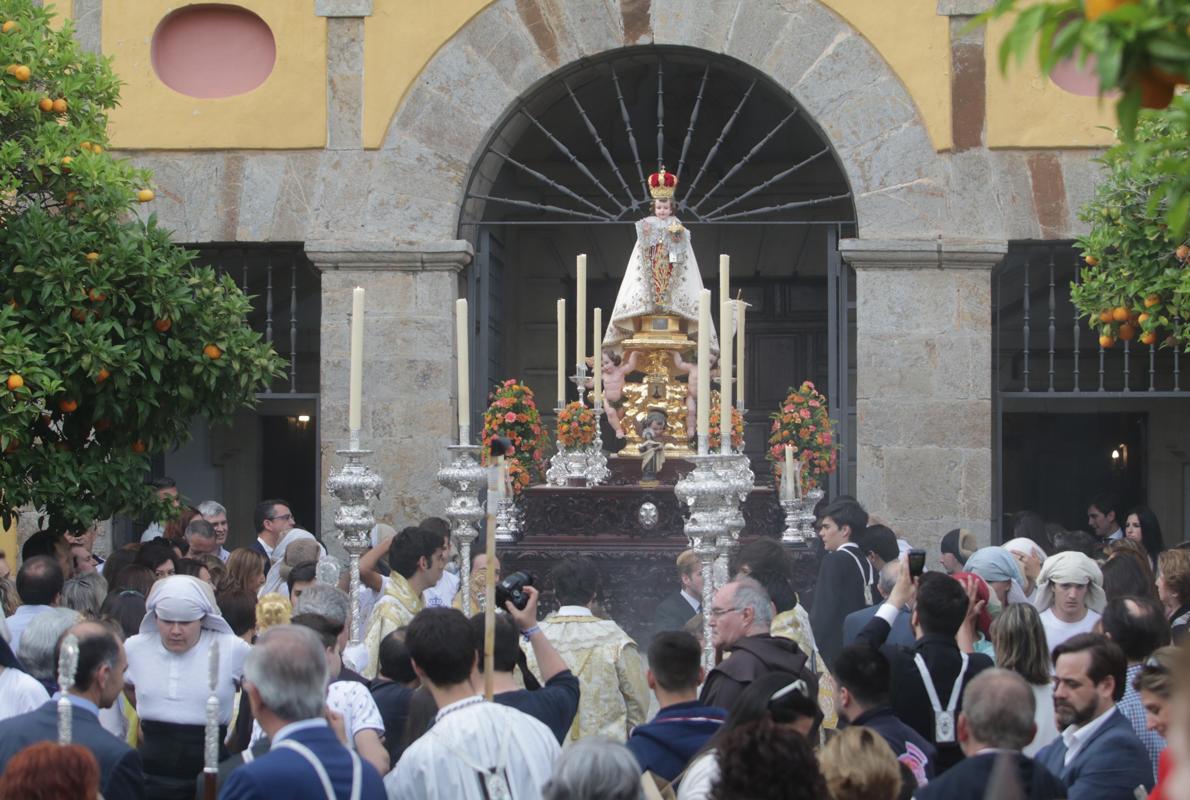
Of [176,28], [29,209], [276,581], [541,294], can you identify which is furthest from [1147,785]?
[541,294]

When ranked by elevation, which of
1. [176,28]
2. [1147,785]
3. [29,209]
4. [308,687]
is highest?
[176,28]

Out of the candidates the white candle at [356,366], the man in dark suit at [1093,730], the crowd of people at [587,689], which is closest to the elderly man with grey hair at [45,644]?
the crowd of people at [587,689]

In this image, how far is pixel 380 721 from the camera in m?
5.64

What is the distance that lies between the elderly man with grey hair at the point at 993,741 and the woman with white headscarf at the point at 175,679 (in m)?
2.66

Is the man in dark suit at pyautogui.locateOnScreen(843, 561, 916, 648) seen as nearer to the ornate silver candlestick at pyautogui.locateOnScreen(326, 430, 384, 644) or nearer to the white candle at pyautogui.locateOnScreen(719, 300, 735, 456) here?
the white candle at pyautogui.locateOnScreen(719, 300, 735, 456)

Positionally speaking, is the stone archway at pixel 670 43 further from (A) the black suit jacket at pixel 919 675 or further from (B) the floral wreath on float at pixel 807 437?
(A) the black suit jacket at pixel 919 675

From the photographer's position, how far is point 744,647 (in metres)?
5.70

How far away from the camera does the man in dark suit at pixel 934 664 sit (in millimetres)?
5820

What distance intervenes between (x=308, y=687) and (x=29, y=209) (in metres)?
5.60

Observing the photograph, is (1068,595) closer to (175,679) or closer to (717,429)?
(175,679)

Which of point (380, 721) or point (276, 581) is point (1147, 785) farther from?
point (276, 581)

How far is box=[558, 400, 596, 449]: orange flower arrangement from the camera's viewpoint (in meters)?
11.0

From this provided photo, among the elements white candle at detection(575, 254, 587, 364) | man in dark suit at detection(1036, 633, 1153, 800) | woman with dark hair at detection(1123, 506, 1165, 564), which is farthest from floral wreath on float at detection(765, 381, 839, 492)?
man in dark suit at detection(1036, 633, 1153, 800)

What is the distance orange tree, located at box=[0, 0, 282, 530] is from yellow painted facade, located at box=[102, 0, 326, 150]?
12.2 ft
